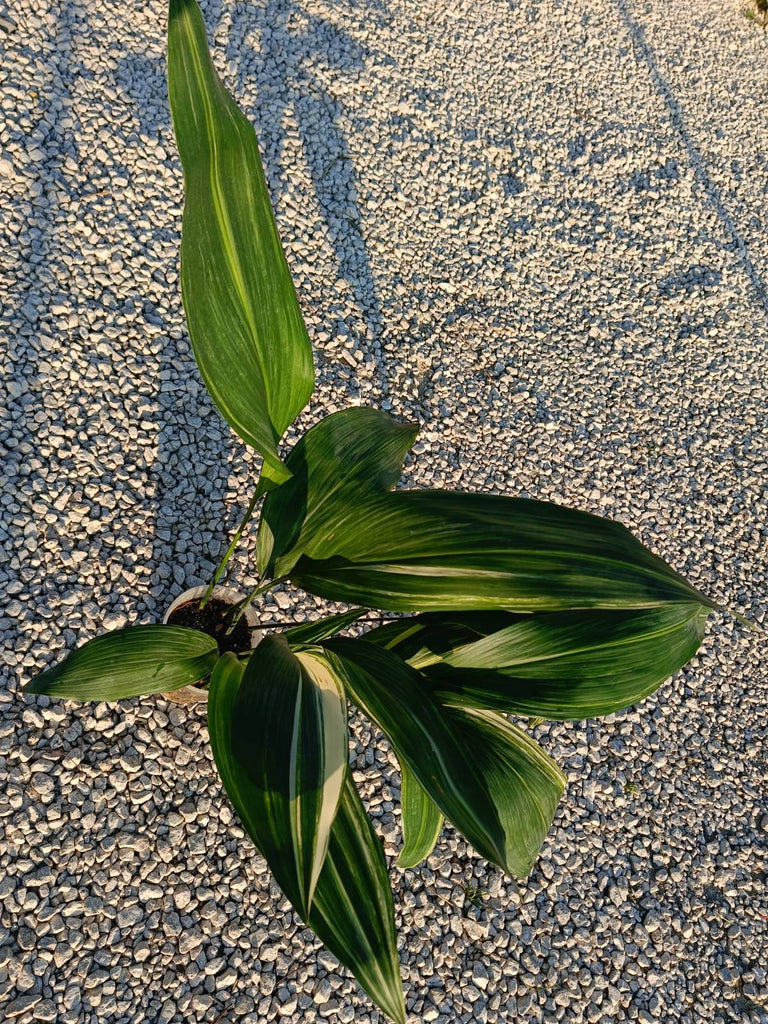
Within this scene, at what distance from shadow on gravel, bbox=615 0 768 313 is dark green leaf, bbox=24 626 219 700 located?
256 centimetres

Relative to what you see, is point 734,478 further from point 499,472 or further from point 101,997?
point 101,997

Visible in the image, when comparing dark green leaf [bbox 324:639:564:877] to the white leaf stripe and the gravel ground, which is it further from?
the gravel ground

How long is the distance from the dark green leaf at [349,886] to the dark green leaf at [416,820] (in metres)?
0.12

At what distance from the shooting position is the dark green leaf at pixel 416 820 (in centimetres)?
125

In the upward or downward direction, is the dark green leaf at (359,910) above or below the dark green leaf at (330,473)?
below

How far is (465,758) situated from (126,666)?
527 millimetres

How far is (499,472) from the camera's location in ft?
7.41

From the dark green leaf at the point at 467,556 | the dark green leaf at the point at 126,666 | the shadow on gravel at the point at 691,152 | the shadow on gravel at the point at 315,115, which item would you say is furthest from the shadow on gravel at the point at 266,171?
the shadow on gravel at the point at 691,152

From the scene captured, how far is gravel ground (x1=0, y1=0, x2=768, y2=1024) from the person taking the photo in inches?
60.8

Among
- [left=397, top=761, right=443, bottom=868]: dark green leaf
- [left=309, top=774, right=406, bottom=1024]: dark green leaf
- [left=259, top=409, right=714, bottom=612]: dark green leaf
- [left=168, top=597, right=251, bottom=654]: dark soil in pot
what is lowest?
[left=397, top=761, right=443, bottom=868]: dark green leaf

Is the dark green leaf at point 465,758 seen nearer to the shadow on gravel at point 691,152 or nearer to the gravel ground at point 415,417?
the gravel ground at point 415,417

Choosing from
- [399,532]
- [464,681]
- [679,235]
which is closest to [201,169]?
[399,532]

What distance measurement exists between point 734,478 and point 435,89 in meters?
1.69

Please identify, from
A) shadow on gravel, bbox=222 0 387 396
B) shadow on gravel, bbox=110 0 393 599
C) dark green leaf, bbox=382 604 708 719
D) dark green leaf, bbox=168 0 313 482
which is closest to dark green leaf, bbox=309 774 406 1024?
dark green leaf, bbox=382 604 708 719
